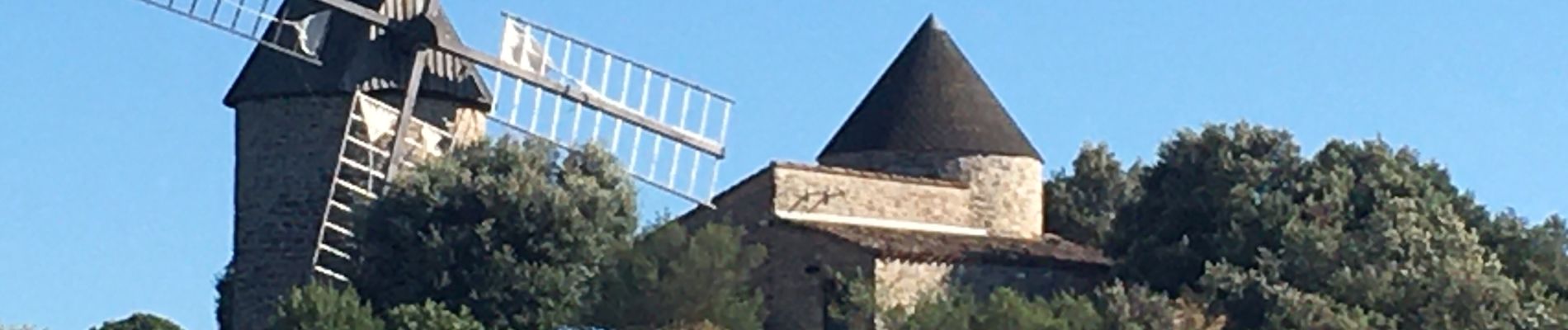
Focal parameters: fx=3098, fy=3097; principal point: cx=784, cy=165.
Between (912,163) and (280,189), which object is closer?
(280,189)

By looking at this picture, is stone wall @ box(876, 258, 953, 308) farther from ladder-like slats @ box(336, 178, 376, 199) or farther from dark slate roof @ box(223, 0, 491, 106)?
ladder-like slats @ box(336, 178, 376, 199)

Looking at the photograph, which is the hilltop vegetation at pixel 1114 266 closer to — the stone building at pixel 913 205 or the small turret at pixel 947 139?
the stone building at pixel 913 205

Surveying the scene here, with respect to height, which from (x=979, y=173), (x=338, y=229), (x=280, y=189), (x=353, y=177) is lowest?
(x=338, y=229)

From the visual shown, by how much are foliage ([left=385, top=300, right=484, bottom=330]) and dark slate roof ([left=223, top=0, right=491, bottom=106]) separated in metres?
3.94

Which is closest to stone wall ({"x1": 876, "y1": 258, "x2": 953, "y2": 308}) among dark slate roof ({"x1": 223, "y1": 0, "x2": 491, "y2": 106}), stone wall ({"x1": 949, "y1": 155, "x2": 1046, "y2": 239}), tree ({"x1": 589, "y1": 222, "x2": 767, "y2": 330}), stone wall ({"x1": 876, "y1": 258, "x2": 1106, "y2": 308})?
stone wall ({"x1": 876, "y1": 258, "x2": 1106, "y2": 308})

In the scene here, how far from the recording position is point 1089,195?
51344 mm

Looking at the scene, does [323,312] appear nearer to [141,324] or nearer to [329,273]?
[329,273]

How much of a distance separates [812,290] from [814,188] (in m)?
2.21

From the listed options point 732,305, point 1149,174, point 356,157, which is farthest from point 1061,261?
point 356,157

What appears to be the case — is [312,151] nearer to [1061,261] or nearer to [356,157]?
[356,157]

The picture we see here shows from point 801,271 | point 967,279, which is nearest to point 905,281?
point 967,279

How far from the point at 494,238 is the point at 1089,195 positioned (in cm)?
1661

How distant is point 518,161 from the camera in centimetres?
3794

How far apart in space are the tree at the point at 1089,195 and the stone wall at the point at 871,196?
238 inches
